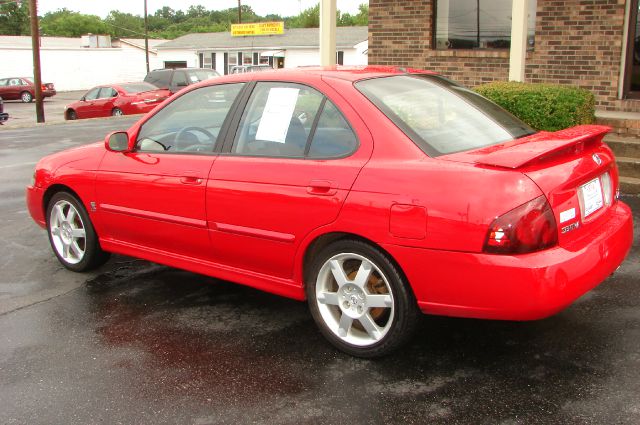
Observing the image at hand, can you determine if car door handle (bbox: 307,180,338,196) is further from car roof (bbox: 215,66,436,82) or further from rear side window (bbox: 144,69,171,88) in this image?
rear side window (bbox: 144,69,171,88)

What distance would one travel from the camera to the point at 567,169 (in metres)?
3.49

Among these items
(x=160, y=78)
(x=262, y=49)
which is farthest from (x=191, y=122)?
(x=262, y=49)

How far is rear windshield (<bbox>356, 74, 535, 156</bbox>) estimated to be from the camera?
12.2 feet

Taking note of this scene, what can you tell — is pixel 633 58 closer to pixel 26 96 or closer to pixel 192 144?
pixel 192 144

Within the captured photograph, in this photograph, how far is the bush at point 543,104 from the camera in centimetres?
784

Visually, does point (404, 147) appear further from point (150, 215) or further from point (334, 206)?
point (150, 215)

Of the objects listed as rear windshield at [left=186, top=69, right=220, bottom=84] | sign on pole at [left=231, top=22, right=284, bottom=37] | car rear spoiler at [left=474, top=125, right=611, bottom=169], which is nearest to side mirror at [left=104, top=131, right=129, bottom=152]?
car rear spoiler at [left=474, top=125, right=611, bottom=169]

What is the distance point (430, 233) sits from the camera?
10.9 feet

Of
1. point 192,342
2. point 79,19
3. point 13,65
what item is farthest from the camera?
point 79,19

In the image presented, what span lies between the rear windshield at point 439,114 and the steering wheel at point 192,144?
110 cm

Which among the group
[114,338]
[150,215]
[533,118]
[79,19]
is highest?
[79,19]

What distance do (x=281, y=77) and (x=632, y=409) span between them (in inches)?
105

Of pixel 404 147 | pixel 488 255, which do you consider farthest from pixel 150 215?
pixel 488 255

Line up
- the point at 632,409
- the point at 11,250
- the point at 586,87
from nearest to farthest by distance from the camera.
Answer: the point at 632,409, the point at 11,250, the point at 586,87
